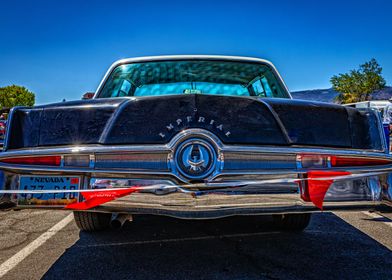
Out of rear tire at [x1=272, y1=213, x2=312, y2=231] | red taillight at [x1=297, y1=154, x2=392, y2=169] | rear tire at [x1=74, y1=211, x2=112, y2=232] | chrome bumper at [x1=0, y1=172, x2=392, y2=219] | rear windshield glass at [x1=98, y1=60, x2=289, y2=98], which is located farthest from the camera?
rear windshield glass at [x1=98, y1=60, x2=289, y2=98]

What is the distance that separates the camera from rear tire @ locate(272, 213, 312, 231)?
337cm

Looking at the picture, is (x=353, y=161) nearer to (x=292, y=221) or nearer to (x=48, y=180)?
(x=292, y=221)

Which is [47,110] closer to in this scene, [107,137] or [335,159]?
[107,137]

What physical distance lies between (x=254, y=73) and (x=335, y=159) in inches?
66.4

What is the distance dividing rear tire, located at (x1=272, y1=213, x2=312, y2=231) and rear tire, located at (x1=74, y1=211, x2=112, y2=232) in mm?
1572

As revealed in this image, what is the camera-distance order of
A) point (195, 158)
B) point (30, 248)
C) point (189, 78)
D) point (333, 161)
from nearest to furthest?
point (195, 158)
point (333, 161)
point (30, 248)
point (189, 78)

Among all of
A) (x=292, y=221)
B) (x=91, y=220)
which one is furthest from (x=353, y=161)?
(x=91, y=220)

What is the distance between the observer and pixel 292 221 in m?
3.42

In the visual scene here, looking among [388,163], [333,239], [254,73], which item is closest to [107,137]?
[388,163]

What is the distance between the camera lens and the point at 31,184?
216 cm

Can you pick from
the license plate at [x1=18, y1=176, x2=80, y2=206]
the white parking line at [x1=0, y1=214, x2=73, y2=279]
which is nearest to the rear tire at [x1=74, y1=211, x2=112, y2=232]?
the white parking line at [x1=0, y1=214, x2=73, y2=279]

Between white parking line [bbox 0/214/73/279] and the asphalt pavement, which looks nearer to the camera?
the asphalt pavement

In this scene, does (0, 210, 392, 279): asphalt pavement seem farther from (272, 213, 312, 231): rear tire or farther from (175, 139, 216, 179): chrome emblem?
(175, 139, 216, 179): chrome emblem

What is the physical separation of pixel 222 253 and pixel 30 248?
60.9 inches
